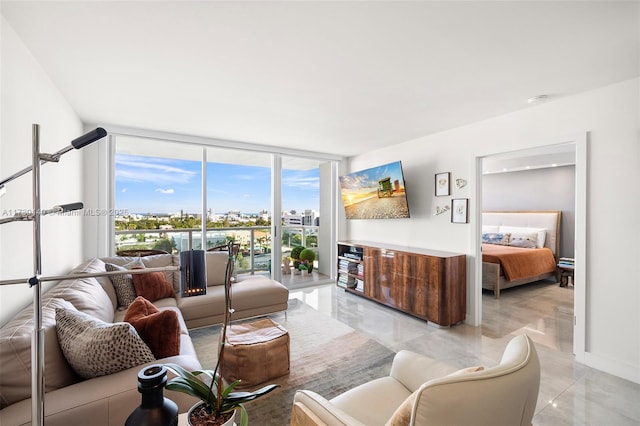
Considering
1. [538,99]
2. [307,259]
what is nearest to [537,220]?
[538,99]

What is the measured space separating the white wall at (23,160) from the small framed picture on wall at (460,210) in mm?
3997

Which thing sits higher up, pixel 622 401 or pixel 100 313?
pixel 100 313

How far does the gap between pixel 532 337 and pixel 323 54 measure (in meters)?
3.51

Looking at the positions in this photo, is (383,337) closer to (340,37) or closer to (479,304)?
(479,304)

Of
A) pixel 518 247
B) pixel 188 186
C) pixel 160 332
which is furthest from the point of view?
pixel 518 247

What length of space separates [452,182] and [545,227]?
11.4 feet

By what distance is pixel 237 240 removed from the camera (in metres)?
4.61

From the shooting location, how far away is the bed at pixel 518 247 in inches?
183

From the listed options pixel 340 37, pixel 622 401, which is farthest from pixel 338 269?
pixel 340 37

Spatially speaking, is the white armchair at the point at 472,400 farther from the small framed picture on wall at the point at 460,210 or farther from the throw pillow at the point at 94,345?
the small framed picture on wall at the point at 460,210

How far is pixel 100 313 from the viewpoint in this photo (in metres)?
1.96

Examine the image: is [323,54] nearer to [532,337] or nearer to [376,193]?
[376,193]

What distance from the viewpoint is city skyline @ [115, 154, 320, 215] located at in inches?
152

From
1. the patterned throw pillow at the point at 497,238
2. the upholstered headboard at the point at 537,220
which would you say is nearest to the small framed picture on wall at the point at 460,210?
the patterned throw pillow at the point at 497,238
